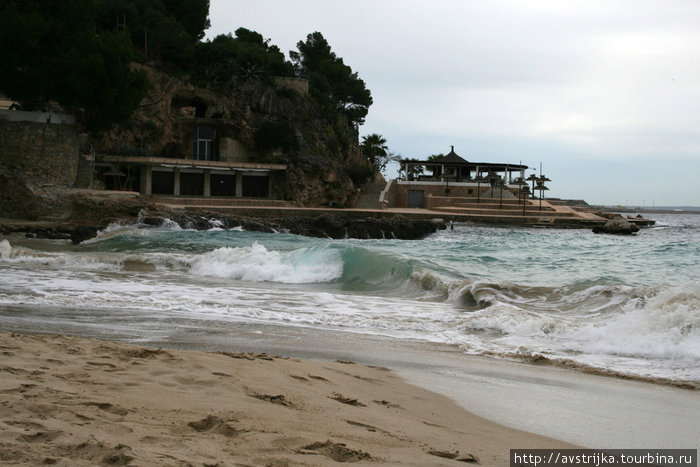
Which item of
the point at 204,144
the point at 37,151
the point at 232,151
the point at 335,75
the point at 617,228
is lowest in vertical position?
the point at 617,228

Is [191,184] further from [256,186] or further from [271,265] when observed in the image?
[271,265]

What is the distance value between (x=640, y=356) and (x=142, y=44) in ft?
160

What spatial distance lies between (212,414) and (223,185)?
45.2 meters

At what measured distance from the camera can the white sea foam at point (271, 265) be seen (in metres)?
13.4

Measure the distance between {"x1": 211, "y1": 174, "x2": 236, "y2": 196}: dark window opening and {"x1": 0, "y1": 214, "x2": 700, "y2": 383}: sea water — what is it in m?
29.1

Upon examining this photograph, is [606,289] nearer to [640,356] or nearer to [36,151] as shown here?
[640,356]

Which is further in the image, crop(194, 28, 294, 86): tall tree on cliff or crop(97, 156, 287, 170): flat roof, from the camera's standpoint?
crop(194, 28, 294, 86): tall tree on cliff

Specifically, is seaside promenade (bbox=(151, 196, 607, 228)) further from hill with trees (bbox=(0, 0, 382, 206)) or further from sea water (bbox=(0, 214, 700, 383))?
sea water (bbox=(0, 214, 700, 383))

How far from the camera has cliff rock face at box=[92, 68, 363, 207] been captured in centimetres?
4562

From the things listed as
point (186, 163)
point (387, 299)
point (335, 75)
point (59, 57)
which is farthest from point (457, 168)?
point (387, 299)

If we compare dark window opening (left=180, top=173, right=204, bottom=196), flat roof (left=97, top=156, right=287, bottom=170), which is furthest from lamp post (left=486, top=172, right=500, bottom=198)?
dark window opening (left=180, top=173, right=204, bottom=196)

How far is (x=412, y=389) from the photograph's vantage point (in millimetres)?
4652

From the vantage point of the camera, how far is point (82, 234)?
67.2 ft

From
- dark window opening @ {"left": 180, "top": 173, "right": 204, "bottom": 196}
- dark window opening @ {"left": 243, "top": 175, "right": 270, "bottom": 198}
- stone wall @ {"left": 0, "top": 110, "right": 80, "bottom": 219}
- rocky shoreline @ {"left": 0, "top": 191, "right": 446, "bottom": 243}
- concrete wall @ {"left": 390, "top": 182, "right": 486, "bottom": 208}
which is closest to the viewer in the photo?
rocky shoreline @ {"left": 0, "top": 191, "right": 446, "bottom": 243}
